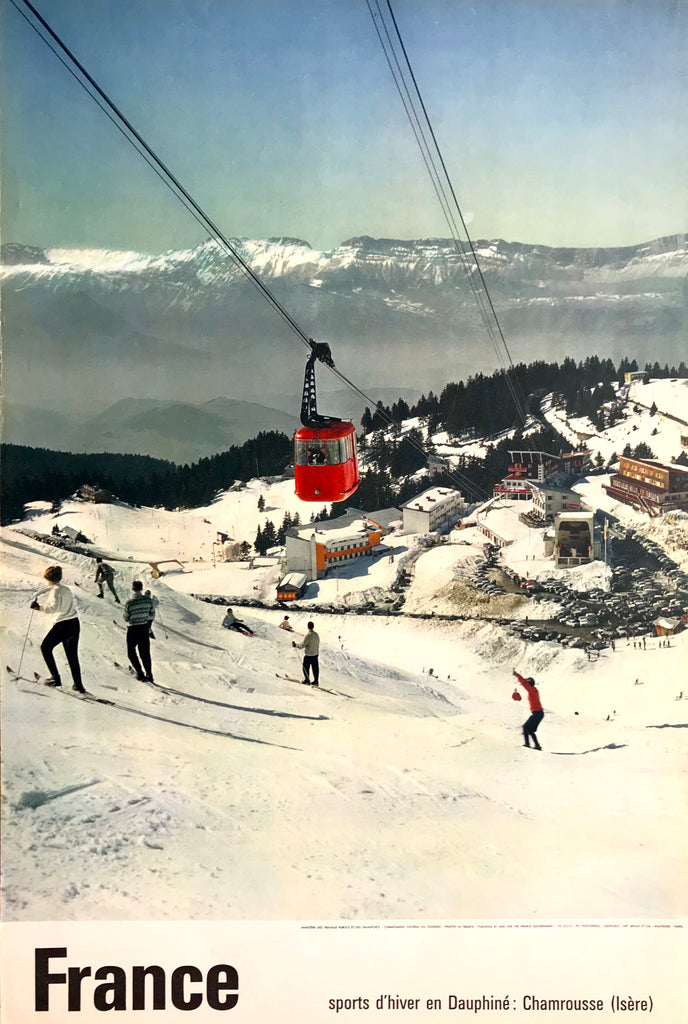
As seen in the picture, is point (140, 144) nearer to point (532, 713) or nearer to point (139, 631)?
point (139, 631)

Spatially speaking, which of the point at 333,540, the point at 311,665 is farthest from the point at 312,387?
the point at 311,665

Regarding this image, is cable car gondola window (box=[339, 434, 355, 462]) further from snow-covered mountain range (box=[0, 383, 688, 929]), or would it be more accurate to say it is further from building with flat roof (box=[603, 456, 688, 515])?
building with flat roof (box=[603, 456, 688, 515])

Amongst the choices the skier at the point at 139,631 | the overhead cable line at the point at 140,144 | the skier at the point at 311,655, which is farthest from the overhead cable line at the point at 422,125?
the skier at the point at 139,631

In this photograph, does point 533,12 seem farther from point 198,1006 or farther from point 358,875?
point 198,1006

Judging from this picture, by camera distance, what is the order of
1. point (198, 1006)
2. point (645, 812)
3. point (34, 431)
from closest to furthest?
point (198, 1006), point (645, 812), point (34, 431)

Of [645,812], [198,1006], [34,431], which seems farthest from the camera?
[34,431]

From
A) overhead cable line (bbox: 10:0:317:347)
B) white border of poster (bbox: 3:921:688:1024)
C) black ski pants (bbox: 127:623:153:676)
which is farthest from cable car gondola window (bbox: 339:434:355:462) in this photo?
white border of poster (bbox: 3:921:688:1024)

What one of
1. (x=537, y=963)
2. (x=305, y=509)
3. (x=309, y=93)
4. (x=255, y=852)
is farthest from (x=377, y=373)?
(x=537, y=963)

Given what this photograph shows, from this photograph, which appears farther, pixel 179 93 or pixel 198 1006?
pixel 179 93

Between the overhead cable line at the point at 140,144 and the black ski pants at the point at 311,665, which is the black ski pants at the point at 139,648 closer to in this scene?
the black ski pants at the point at 311,665
